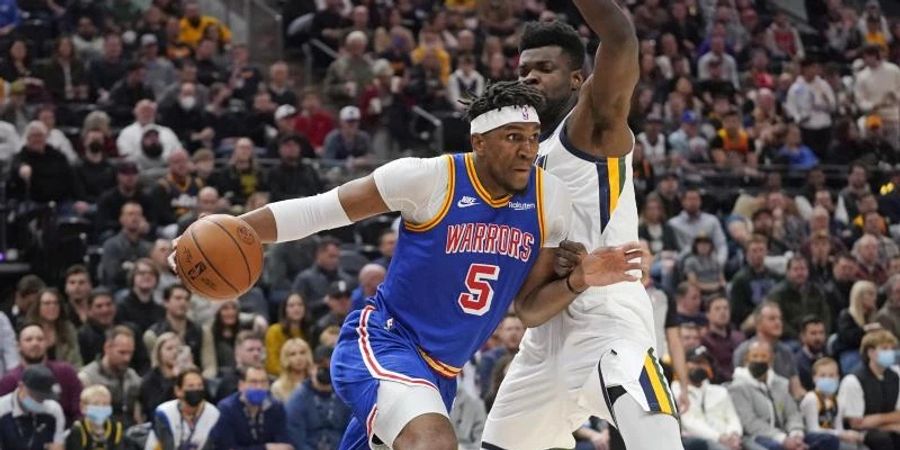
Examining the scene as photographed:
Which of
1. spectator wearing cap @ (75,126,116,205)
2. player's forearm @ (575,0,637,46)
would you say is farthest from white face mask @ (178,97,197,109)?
player's forearm @ (575,0,637,46)

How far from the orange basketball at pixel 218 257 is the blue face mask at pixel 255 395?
16.7 feet

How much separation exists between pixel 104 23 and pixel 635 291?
1155 centimetres

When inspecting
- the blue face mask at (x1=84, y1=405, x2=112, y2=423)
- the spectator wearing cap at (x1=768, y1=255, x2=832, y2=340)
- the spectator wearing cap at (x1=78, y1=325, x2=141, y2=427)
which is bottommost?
the blue face mask at (x1=84, y1=405, x2=112, y2=423)

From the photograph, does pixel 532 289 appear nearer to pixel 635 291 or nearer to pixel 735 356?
pixel 635 291

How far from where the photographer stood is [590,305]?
21.7ft

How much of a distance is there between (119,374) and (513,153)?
608 cm

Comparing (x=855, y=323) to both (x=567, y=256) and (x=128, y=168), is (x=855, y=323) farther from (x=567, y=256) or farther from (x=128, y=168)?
(x=567, y=256)

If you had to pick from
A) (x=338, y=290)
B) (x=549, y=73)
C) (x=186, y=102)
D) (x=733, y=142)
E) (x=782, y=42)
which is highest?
(x=782, y=42)

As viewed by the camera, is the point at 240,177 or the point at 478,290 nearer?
the point at 478,290

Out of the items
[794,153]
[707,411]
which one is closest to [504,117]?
[707,411]

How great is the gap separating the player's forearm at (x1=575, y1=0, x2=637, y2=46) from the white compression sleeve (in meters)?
1.26

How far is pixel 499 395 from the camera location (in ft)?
22.7

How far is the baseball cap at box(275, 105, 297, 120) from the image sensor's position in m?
16.2

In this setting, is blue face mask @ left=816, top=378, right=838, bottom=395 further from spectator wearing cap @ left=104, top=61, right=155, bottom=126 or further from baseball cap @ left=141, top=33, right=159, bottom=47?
baseball cap @ left=141, top=33, right=159, bottom=47
